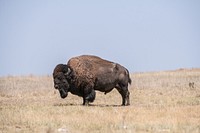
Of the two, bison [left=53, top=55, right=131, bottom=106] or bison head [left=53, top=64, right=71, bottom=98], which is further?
bison [left=53, top=55, right=131, bottom=106]

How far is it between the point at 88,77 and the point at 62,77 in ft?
4.27

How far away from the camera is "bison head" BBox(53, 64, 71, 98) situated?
22203 mm

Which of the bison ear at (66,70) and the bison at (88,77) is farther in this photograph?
the bison at (88,77)

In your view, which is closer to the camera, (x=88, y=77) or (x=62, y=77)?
(x=62, y=77)

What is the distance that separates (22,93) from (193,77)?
17.8 m

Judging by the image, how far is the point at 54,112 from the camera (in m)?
18.3

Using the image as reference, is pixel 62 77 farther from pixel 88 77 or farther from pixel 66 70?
pixel 88 77

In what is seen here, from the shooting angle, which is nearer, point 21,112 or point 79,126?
point 79,126

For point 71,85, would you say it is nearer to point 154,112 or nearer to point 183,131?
point 154,112

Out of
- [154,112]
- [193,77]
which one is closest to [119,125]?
[154,112]

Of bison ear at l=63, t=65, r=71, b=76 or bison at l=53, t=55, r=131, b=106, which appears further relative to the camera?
bison at l=53, t=55, r=131, b=106

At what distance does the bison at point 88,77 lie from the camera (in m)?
22.4

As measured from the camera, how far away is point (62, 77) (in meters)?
22.2

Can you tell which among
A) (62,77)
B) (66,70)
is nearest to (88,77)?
(66,70)
